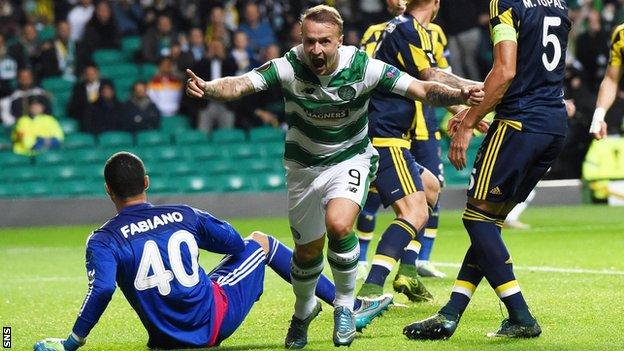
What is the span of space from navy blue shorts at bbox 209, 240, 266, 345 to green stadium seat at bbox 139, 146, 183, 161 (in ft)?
42.0

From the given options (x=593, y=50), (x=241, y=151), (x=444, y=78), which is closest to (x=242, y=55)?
(x=241, y=151)

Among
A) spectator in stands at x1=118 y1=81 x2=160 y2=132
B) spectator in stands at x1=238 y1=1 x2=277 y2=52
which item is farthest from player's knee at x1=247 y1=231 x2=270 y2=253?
spectator in stands at x1=238 y1=1 x2=277 y2=52

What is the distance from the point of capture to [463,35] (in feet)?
72.0

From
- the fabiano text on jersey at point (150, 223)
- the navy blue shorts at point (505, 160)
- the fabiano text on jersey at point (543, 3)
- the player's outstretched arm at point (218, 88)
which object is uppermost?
the fabiano text on jersey at point (543, 3)

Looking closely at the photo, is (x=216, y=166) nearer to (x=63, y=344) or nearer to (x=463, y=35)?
(x=463, y=35)

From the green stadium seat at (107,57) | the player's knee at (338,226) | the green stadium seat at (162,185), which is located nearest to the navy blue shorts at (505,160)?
the player's knee at (338,226)

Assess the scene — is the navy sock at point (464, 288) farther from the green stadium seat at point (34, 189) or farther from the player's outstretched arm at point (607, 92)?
the green stadium seat at point (34, 189)

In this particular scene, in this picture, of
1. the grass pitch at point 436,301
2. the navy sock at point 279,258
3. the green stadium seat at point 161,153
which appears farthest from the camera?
the green stadium seat at point 161,153

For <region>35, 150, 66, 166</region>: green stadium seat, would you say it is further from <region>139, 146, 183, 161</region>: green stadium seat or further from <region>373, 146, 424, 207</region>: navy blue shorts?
<region>373, 146, 424, 207</region>: navy blue shorts

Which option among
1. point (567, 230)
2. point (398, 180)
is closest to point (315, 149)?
point (398, 180)

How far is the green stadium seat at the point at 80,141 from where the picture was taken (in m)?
19.7

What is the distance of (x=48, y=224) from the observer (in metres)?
18.8

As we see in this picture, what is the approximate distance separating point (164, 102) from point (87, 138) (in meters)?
1.60

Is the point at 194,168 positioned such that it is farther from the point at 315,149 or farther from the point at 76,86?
the point at 315,149
